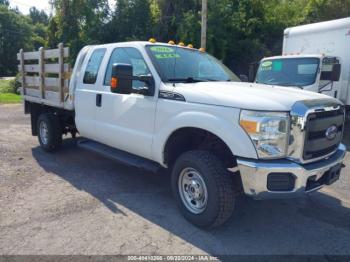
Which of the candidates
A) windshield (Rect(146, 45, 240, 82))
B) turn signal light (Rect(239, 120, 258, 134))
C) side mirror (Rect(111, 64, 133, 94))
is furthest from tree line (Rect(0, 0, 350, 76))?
turn signal light (Rect(239, 120, 258, 134))

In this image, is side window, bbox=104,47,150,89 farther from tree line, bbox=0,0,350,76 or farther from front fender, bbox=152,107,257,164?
tree line, bbox=0,0,350,76

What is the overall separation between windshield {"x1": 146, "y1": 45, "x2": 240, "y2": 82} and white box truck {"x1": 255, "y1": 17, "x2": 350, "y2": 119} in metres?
3.81

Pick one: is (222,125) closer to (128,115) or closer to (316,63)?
(128,115)

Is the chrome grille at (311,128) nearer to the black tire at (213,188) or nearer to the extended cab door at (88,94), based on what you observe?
the black tire at (213,188)

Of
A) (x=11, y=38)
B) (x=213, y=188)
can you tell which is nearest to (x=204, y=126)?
(x=213, y=188)

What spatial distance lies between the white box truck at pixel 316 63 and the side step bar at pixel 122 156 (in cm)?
480

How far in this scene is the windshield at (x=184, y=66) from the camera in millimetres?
4391

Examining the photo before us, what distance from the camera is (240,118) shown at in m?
3.36

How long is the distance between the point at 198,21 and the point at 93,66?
13283mm

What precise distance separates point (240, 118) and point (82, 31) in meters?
19.4

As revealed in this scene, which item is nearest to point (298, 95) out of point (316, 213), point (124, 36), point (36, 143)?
point (316, 213)

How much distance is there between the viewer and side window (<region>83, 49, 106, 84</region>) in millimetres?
5430

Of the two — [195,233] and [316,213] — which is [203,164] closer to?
[195,233]

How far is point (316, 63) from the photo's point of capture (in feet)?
26.9
